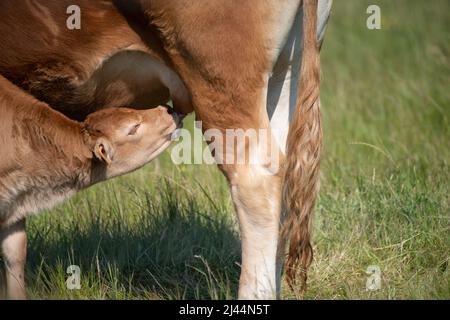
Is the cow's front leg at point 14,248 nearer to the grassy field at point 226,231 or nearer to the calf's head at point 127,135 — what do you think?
the grassy field at point 226,231

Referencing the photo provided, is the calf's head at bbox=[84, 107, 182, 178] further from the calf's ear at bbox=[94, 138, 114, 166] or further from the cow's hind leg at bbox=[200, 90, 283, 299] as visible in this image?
the cow's hind leg at bbox=[200, 90, 283, 299]

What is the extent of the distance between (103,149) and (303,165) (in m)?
1.03

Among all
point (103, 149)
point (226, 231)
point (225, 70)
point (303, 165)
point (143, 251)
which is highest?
point (225, 70)

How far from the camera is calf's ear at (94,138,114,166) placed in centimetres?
457

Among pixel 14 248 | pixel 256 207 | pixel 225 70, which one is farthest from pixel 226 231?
pixel 225 70

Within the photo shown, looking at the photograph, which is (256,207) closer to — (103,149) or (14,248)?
(103,149)

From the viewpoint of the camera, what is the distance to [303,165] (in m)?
4.42

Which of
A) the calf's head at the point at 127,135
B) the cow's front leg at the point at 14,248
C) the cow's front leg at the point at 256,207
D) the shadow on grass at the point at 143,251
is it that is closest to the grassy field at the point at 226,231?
→ the shadow on grass at the point at 143,251

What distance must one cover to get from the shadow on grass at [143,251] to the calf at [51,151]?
30cm

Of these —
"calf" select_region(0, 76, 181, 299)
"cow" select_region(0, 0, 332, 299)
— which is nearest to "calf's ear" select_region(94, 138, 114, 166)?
"calf" select_region(0, 76, 181, 299)

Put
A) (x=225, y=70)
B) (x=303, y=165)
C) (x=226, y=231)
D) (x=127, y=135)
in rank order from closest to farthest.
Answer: (x=225, y=70) → (x=303, y=165) → (x=127, y=135) → (x=226, y=231)

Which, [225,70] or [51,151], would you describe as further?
[51,151]
